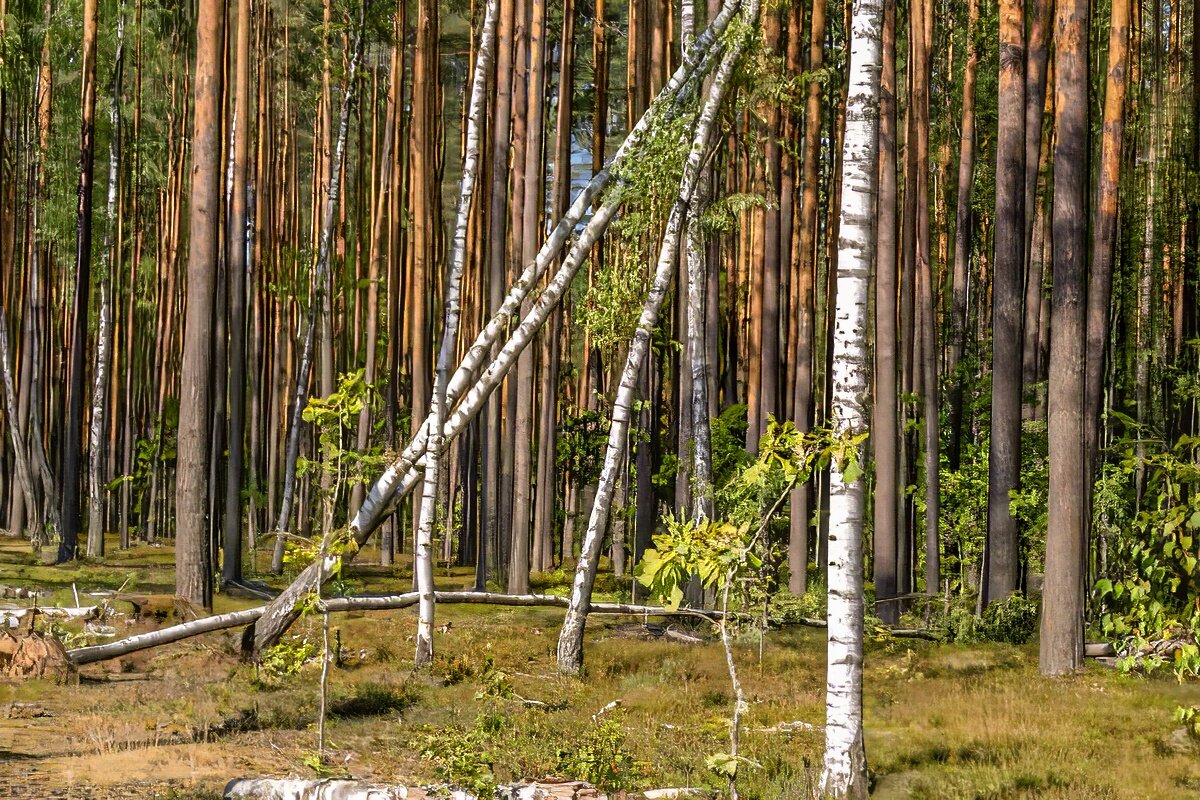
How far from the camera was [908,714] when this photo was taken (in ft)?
32.3

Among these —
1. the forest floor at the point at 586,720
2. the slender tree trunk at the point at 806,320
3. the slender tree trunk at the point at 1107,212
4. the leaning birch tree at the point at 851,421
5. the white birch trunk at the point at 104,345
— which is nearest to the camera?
the leaning birch tree at the point at 851,421

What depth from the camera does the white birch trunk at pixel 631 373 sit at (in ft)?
37.7

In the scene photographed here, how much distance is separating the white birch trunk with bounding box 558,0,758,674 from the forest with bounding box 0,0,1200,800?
5 centimetres

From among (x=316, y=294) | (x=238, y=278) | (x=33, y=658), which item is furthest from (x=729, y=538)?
(x=316, y=294)

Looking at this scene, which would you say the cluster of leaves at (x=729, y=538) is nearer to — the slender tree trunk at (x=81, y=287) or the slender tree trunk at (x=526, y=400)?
the slender tree trunk at (x=526, y=400)

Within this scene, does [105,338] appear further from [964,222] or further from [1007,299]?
[1007,299]

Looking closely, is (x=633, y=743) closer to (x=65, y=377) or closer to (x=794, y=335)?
(x=794, y=335)

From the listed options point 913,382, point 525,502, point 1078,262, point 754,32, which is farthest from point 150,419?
point 1078,262

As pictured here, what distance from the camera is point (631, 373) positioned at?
1154 centimetres

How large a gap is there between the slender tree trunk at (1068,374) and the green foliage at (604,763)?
224 inches

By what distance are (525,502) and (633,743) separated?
29.1 feet

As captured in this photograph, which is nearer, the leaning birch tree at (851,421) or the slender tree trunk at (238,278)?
the leaning birch tree at (851,421)

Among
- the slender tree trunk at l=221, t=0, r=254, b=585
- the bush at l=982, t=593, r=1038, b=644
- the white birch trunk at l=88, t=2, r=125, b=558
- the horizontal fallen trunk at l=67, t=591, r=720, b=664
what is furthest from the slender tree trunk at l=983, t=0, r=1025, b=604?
the white birch trunk at l=88, t=2, r=125, b=558

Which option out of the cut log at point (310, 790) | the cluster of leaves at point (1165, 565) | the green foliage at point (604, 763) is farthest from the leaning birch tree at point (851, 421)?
the cluster of leaves at point (1165, 565)
